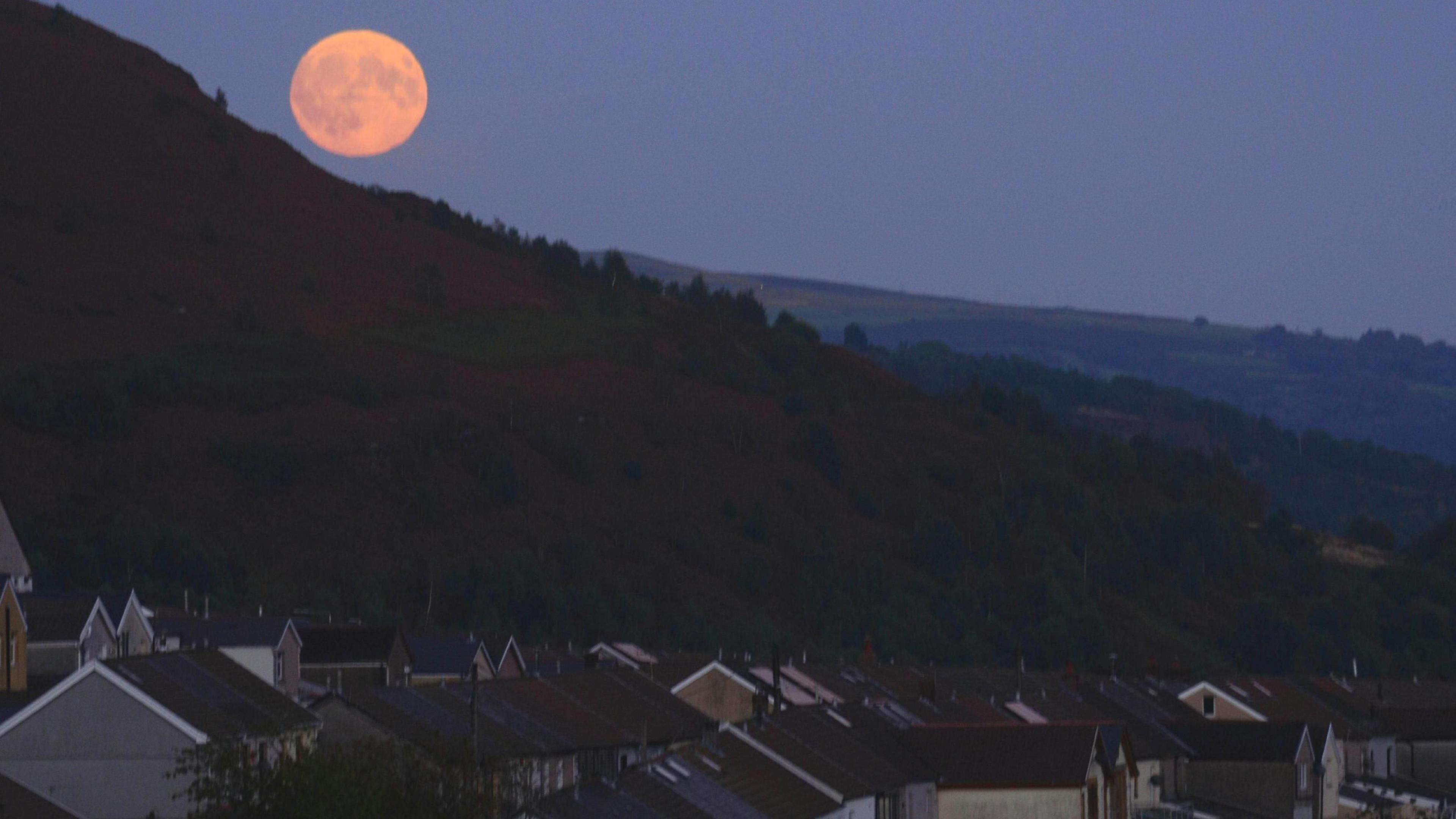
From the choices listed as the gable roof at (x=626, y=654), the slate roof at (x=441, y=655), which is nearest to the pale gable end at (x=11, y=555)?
the slate roof at (x=441, y=655)

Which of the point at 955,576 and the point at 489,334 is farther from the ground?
the point at 489,334

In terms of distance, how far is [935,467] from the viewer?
468 feet

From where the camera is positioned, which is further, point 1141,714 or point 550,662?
point 550,662

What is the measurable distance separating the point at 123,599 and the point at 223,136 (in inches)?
4224

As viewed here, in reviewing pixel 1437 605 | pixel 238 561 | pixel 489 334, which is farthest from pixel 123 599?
pixel 1437 605

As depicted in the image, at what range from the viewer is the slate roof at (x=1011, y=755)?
51.2m

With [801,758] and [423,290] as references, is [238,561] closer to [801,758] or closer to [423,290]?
[423,290]

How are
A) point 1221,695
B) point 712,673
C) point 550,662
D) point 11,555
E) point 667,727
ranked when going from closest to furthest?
1. point 667,727
2. point 712,673
3. point 11,555
4. point 550,662
5. point 1221,695

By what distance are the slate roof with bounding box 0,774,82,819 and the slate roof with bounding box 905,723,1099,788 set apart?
20966 mm

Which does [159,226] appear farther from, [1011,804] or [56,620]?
[1011,804]

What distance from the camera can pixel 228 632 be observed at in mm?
61000

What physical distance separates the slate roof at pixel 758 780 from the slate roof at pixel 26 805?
37.7 ft

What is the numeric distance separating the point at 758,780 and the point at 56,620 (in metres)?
17.2

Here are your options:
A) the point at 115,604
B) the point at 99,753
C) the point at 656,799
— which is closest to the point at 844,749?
the point at 656,799
